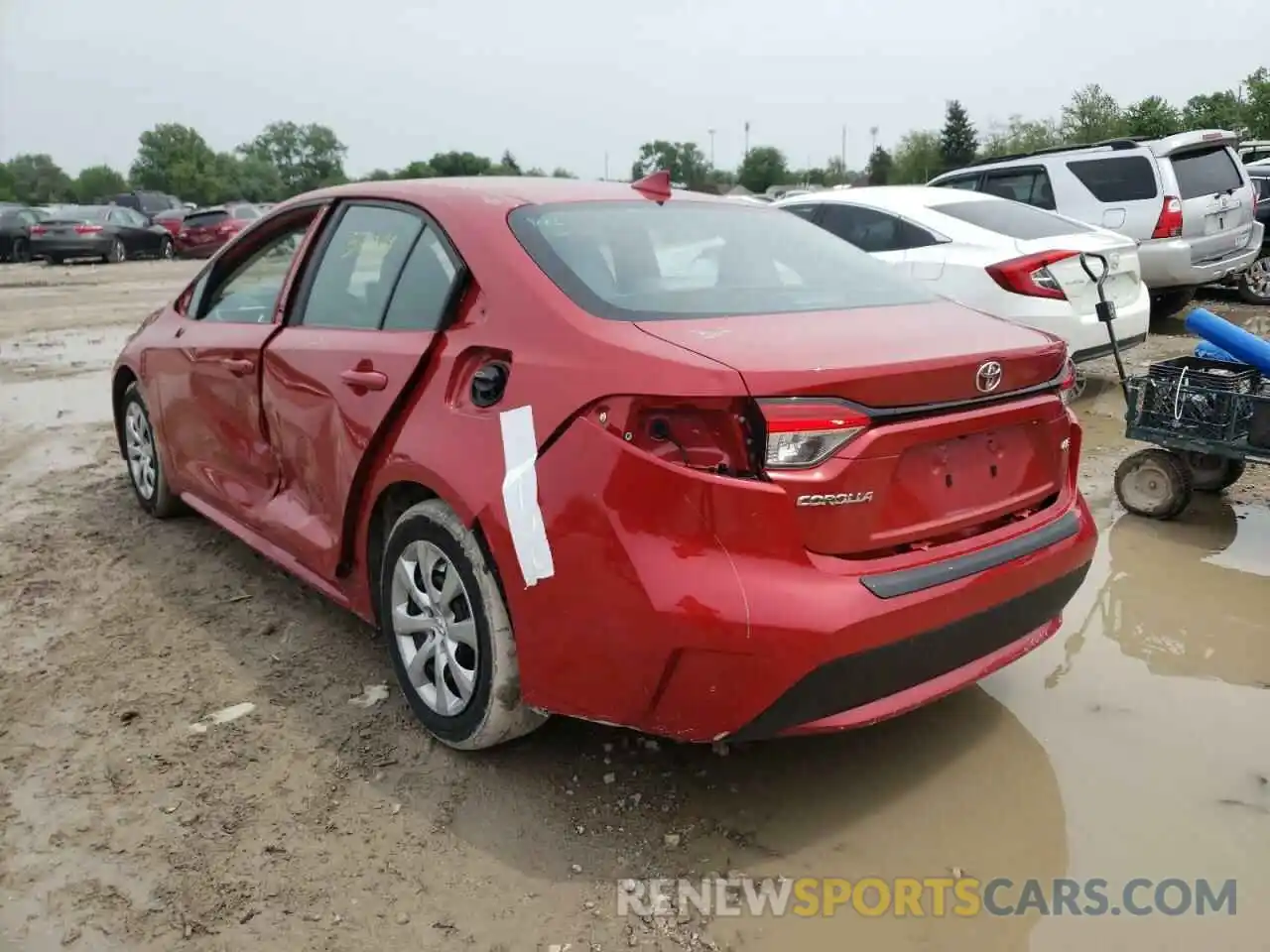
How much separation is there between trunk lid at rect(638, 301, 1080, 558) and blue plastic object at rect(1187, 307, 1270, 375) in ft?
7.03

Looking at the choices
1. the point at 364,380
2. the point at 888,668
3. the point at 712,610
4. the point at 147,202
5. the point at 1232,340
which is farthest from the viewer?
the point at 147,202

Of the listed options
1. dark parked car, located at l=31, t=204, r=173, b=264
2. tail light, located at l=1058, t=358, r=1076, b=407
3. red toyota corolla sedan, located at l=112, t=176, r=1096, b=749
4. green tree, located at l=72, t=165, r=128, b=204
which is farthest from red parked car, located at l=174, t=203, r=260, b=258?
green tree, located at l=72, t=165, r=128, b=204

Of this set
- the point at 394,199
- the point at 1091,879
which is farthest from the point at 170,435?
the point at 1091,879

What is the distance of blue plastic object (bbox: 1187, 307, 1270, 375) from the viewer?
429 cm

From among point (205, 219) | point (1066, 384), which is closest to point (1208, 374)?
point (1066, 384)

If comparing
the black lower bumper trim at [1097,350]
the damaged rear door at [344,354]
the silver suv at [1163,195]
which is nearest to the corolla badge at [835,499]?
the damaged rear door at [344,354]

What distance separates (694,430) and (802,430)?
23 centimetres

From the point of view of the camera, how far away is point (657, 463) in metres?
2.19

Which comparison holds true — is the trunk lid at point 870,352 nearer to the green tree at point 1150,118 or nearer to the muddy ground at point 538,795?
the muddy ground at point 538,795

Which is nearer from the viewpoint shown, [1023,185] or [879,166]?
[1023,185]

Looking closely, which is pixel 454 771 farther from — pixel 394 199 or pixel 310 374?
pixel 394 199

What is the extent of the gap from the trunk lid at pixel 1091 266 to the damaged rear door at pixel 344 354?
4.62 m

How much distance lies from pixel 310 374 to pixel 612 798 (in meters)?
1.64

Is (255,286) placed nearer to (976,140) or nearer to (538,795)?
(538,795)
